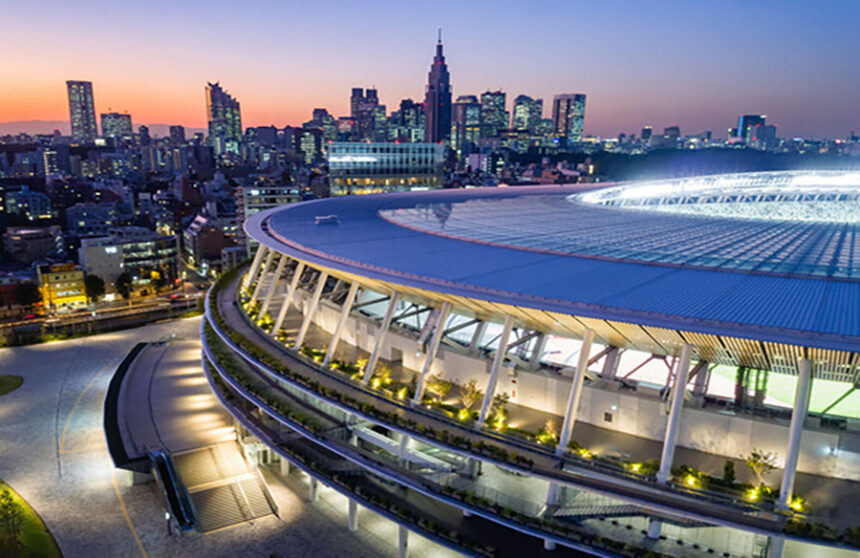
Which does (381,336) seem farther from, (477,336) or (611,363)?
(611,363)

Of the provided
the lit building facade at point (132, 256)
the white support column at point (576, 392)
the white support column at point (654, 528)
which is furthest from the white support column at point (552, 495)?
the lit building facade at point (132, 256)

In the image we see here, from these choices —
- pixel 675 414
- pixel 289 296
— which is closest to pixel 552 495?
pixel 675 414

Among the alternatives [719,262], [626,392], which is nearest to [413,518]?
[626,392]

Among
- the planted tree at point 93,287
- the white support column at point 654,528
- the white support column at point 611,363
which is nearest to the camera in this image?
the white support column at point 654,528

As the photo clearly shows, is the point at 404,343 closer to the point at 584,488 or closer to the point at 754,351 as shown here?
the point at 584,488

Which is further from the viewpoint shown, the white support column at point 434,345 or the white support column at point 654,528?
the white support column at point 434,345

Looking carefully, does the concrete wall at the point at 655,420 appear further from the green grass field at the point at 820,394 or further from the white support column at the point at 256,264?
the white support column at the point at 256,264
